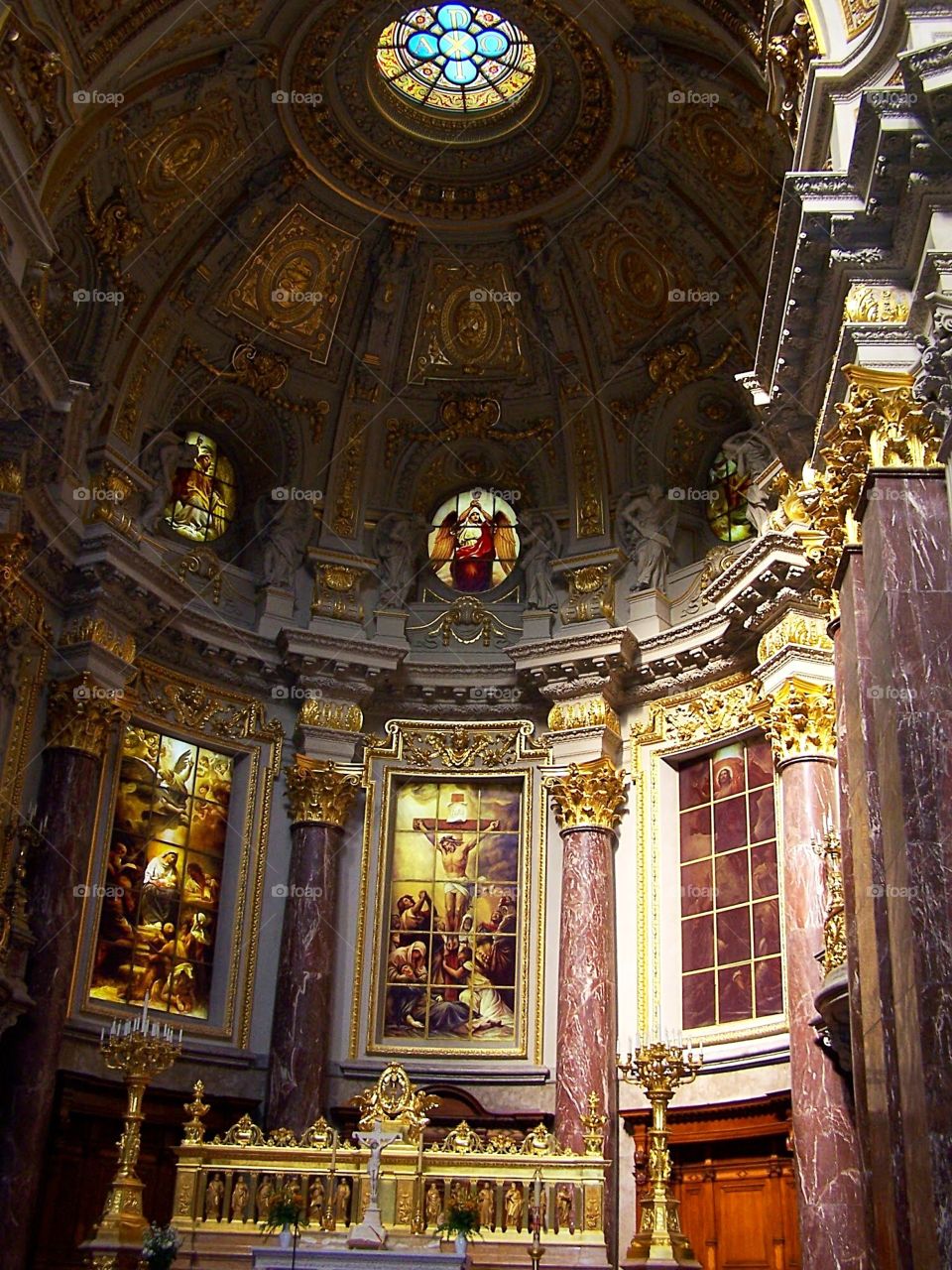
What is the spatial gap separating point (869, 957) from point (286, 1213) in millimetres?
7174

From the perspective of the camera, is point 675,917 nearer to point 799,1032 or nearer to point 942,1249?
point 799,1032

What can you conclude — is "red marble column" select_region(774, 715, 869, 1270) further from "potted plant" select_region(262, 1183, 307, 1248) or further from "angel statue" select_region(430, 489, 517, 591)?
"angel statue" select_region(430, 489, 517, 591)

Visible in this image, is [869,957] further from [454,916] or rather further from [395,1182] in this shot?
[454,916]

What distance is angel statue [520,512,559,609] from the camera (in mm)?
24250

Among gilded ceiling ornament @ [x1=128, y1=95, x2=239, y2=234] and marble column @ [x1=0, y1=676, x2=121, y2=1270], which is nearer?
marble column @ [x1=0, y1=676, x2=121, y2=1270]

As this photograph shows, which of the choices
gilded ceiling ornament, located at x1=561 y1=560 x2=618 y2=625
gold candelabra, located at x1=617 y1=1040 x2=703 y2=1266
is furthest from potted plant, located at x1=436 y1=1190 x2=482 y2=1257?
gilded ceiling ornament, located at x1=561 y1=560 x2=618 y2=625

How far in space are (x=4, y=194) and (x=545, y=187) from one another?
396 inches

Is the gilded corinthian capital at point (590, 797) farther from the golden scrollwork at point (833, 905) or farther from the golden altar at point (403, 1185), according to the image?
the golden altar at point (403, 1185)

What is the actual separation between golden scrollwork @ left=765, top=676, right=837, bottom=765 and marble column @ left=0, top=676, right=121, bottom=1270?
9.26 metres

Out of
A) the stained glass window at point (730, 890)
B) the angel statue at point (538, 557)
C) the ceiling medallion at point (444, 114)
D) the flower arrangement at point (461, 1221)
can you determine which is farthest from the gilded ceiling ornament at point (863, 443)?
the ceiling medallion at point (444, 114)

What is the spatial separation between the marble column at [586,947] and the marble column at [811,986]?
3162 millimetres

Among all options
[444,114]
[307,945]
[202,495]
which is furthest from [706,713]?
[444,114]

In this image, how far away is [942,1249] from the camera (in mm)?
9500

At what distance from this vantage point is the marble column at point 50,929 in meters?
17.2
